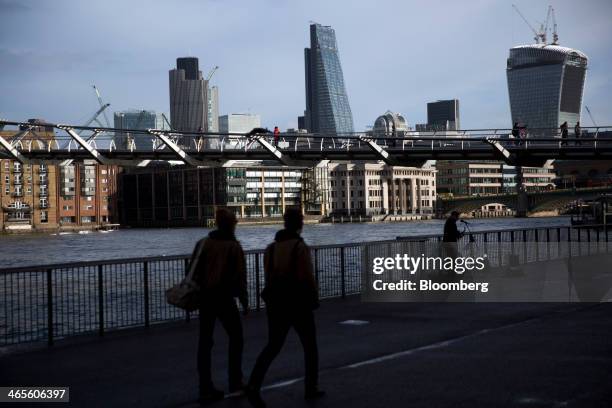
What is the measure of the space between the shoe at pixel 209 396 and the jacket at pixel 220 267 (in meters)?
0.94

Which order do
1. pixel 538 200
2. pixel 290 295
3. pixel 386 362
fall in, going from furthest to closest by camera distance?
pixel 538 200 < pixel 386 362 < pixel 290 295

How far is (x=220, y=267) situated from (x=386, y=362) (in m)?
3.07

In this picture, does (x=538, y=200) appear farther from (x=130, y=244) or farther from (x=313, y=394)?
(x=313, y=394)

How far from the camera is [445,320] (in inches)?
600

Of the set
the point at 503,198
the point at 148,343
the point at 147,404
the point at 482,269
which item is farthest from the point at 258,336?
the point at 503,198

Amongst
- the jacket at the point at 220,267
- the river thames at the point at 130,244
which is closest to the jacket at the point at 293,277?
the jacket at the point at 220,267

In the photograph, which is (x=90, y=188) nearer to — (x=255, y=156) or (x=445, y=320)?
(x=255, y=156)

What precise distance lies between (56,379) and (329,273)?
10.2 meters

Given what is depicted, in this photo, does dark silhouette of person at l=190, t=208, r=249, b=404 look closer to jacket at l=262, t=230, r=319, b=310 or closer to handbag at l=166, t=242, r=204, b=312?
handbag at l=166, t=242, r=204, b=312

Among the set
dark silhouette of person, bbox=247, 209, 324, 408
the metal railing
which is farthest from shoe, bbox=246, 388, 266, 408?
the metal railing

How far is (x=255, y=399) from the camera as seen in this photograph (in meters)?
8.70

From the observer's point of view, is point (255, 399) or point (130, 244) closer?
point (255, 399)

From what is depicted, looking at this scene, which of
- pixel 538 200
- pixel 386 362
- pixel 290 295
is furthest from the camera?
pixel 538 200

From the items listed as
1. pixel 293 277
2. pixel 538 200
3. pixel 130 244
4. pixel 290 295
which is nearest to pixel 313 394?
pixel 290 295
